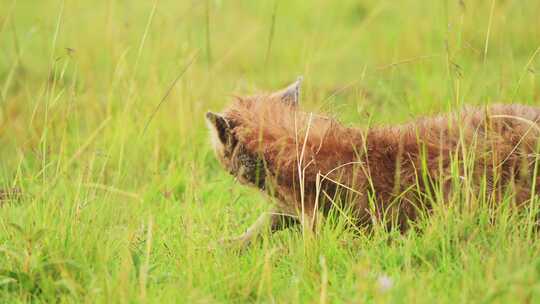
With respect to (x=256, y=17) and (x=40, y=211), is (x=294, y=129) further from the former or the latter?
(x=256, y=17)

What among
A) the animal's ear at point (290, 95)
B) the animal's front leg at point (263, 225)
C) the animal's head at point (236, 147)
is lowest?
the animal's front leg at point (263, 225)

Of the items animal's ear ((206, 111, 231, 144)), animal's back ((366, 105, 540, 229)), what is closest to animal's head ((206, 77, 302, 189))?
animal's ear ((206, 111, 231, 144))

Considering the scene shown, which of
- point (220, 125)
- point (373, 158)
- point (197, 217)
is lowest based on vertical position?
point (197, 217)

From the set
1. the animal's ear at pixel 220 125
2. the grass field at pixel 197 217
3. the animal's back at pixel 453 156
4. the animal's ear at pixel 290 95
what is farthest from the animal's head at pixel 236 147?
the animal's back at pixel 453 156

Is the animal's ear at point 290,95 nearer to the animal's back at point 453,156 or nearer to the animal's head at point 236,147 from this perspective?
the animal's head at point 236,147

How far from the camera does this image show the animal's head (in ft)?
13.2

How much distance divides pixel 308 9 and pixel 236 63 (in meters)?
1.59

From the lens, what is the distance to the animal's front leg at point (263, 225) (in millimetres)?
3871

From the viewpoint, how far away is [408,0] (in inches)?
338

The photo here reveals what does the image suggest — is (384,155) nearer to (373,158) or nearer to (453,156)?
(373,158)

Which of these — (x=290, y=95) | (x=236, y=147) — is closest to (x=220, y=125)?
(x=236, y=147)

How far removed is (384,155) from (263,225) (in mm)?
679

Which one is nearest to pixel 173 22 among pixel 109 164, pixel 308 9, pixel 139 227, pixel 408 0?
pixel 308 9

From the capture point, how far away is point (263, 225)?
13.2 feet
